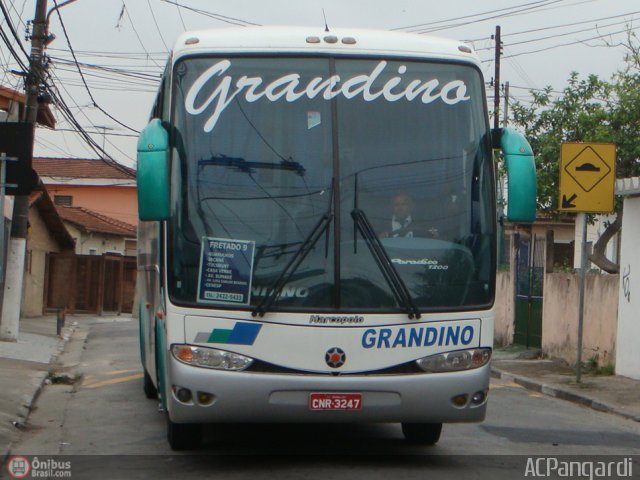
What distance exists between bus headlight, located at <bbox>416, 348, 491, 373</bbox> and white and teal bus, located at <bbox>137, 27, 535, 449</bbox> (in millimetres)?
16

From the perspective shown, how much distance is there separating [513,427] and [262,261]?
14.5 ft

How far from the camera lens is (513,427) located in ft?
35.8

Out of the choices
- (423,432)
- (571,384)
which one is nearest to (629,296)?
(571,384)

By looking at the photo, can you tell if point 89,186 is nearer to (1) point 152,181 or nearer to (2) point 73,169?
(2) point 73,169

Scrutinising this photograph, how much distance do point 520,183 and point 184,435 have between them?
3.29 m

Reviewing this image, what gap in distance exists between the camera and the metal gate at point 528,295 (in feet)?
68.1

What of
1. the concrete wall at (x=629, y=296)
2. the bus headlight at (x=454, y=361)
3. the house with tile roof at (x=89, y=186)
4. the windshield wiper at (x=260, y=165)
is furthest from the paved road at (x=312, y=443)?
the house with tile roof at (x=89, y=186)

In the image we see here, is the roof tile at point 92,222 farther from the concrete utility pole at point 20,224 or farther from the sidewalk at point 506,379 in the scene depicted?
the sidewalk at point 506,379

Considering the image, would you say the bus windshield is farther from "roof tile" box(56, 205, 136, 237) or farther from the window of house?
the window of house

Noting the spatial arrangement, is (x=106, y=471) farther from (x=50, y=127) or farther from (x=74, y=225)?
(x=74, y=225)

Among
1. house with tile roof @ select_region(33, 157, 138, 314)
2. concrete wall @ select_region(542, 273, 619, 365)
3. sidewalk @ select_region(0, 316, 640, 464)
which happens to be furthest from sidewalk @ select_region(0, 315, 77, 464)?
concrete wall @ select_region(542, 273, 619, 365)

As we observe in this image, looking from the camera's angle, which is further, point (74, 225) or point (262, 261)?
point (74, 225)

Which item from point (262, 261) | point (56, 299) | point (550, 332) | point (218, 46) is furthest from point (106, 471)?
point (56, 299)

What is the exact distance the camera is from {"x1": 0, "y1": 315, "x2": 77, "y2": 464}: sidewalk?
10662 millimetres
